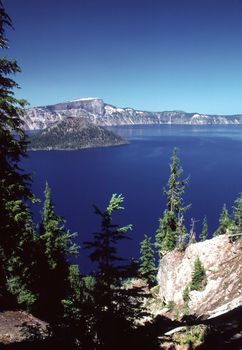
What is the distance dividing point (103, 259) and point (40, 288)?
19.8m

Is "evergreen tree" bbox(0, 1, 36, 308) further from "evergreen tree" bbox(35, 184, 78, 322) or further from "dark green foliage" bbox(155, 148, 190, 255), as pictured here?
"dark green foliage" bbox(155, 148, 190, 255)

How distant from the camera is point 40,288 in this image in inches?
1034

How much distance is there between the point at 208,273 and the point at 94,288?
28.7 metres

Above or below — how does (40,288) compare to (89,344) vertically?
below

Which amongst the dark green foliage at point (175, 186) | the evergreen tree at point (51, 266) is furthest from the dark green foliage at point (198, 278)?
the dark green foliage at point (175, 186)

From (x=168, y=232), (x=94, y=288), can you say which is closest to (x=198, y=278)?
(x=168, y=232)

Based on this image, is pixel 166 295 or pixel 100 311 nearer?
pixel 100 311

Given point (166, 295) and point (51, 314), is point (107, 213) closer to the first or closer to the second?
point (51, 314)

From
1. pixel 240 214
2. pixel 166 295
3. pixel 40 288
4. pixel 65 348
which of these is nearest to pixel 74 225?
pixel 240 214

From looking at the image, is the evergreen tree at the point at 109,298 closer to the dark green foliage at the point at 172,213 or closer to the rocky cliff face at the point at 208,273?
the rocky cliff face at the point at 208,273

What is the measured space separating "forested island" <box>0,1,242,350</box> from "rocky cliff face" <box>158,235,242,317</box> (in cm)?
12

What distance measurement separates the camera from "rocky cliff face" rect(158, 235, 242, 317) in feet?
88.5

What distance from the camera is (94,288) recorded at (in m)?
8.70

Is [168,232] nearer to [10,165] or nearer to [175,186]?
[175,186]
